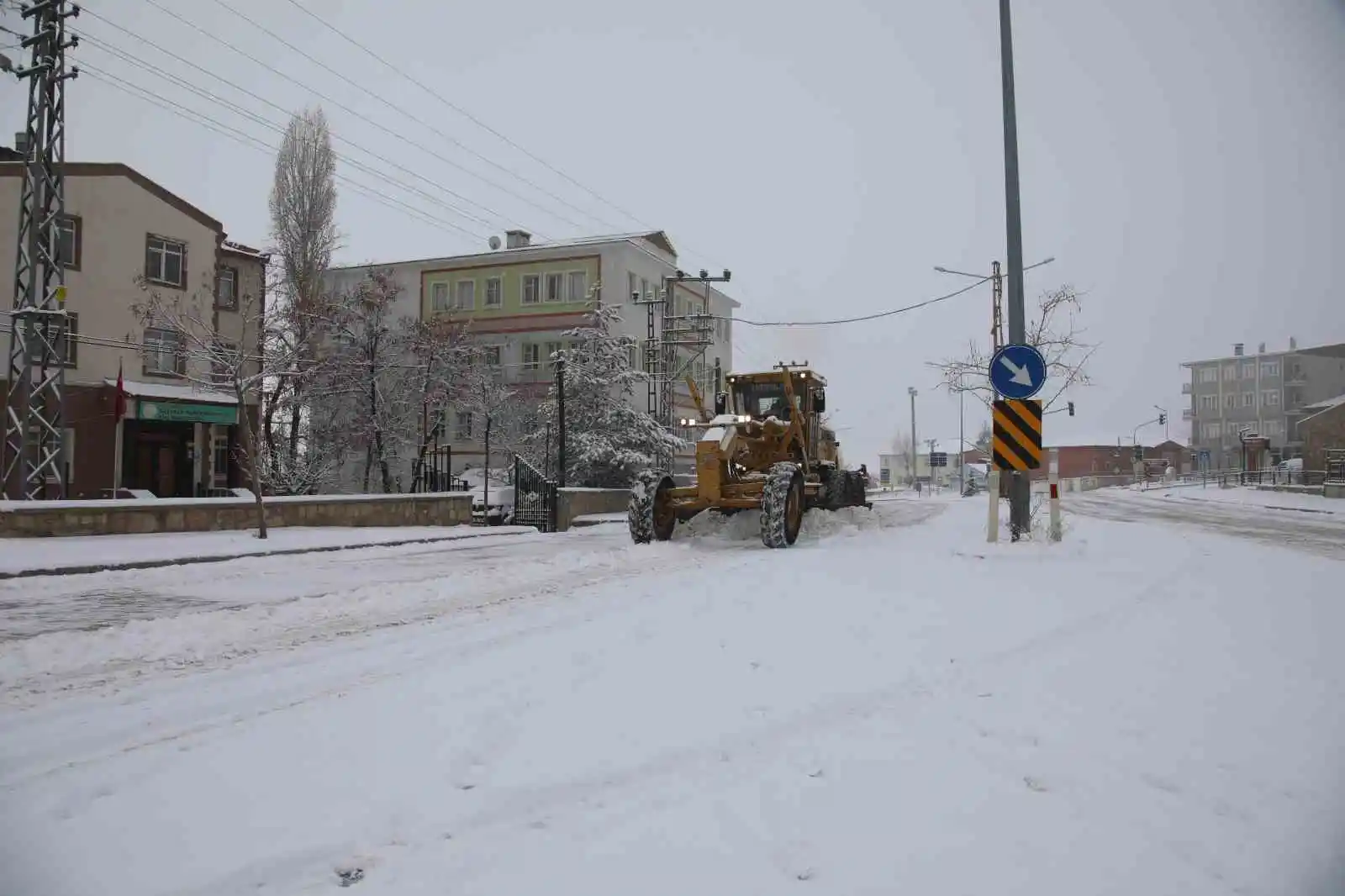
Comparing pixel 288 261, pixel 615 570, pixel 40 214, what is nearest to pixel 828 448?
pixel 615 570

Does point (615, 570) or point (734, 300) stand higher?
point (734, 300)

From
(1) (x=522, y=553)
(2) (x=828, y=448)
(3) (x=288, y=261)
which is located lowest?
(1) (x=522, y=553)

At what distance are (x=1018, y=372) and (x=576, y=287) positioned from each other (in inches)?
1297

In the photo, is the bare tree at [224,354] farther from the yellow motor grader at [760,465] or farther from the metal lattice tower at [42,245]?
the yellow motor grader at [760,465]

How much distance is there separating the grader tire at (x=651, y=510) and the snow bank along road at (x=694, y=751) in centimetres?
653

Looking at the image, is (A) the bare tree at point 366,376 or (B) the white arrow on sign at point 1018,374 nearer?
(B) the white arrow on sign at point 1018,374

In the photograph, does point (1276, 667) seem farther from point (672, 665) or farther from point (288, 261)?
point (288, 261)

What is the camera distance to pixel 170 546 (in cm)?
1265

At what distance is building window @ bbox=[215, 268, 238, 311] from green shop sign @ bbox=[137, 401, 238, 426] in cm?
531

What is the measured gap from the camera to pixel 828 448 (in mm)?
16906

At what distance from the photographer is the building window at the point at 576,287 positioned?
Answer: 135 feet

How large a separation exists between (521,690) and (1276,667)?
441 cm

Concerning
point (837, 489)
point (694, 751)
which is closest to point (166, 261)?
point (837, 489)

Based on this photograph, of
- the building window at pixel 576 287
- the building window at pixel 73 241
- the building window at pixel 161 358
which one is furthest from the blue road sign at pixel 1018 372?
the building window at pixel 576 287
